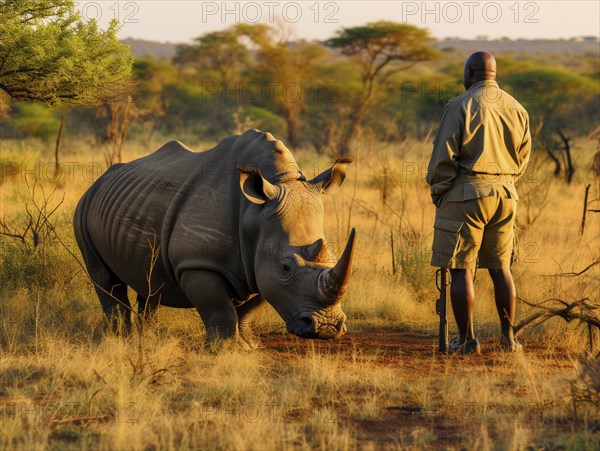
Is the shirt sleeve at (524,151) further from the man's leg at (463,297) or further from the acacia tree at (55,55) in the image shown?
the acacia tree at (55,55)

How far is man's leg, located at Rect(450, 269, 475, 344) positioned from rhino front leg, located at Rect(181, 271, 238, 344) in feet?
4.99

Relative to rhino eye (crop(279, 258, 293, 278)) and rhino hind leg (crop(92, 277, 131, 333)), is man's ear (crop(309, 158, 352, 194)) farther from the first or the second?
rhino hind leg (crop(92, 277, 131, 333))

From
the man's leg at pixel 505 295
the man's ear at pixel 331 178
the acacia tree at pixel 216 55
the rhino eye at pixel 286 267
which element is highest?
the man's ear at pixel 331 178

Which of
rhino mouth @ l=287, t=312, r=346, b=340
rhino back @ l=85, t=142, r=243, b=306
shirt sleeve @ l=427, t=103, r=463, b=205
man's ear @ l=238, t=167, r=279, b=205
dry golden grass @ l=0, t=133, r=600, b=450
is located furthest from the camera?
rhino back @ l=85, t=142, r=243, b=306

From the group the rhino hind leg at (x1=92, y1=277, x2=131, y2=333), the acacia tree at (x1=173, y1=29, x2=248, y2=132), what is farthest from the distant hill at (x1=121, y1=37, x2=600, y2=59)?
the rhino hind leg at (x1=92, y1=277, x2=131, y2=333)

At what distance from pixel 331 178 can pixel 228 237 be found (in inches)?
32.1

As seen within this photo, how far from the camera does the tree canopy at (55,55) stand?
8.73 m

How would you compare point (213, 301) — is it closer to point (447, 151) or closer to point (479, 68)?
point (447, 151)

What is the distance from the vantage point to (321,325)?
5.96 metres

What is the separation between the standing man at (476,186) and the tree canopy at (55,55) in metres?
3.94

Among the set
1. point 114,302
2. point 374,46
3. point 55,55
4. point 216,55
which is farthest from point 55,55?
point 216,55

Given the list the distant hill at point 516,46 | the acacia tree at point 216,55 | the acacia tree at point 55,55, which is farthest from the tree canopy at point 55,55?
the distant hill at point 516,46

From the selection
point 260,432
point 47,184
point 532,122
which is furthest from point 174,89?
point 260,432

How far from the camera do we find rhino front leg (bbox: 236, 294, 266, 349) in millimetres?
7141
